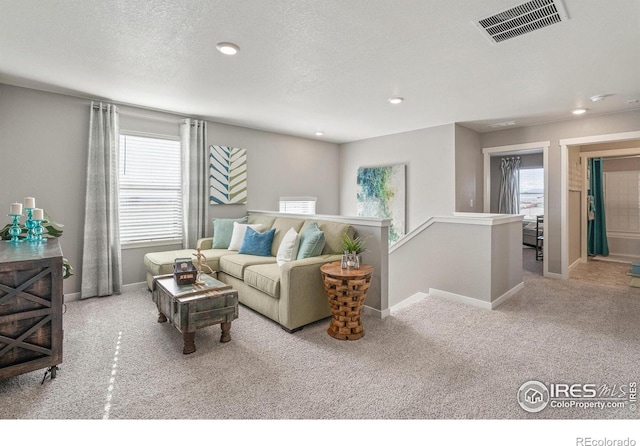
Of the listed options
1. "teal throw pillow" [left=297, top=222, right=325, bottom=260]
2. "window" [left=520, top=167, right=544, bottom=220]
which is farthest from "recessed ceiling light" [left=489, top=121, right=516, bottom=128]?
"teal throw pillow" [left=297, top=222, right=325, bottom=260]

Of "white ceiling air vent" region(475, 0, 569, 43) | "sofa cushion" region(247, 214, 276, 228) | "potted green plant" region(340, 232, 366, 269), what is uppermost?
"white ceiling air vent" region(475, 0, 569, 43)

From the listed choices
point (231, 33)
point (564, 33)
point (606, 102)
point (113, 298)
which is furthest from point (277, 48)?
point (606, 102)

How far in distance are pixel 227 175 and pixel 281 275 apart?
8.69ft

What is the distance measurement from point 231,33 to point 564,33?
2.37 metres

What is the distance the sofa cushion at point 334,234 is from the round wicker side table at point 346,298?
65 cm

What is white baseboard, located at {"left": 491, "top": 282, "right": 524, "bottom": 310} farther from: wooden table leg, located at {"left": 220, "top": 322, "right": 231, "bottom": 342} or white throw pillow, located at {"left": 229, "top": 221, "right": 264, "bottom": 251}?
white throw pillow, located at {"left": 229, "top": 221, "right": 264, "bottom": 251}

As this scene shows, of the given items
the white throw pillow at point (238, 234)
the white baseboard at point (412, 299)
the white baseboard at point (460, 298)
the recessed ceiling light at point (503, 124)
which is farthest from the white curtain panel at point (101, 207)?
the recessed ceiling light at point (503, 124)

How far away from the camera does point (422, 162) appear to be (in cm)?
537

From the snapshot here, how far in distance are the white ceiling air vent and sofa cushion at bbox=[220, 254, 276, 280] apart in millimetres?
2840

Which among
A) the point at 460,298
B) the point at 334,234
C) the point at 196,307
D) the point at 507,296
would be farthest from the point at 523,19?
the point at 196,307

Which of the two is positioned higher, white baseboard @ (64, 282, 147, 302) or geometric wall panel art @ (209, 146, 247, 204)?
geometric wall panel art @ (209, 146, 247, 204)

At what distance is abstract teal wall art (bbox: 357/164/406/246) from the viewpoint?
566 centimetres

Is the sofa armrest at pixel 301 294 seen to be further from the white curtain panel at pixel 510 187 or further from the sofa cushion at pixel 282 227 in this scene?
the white curtain panel at pixel 510 187

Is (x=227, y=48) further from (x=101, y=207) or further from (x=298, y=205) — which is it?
(x=298, y=205)
